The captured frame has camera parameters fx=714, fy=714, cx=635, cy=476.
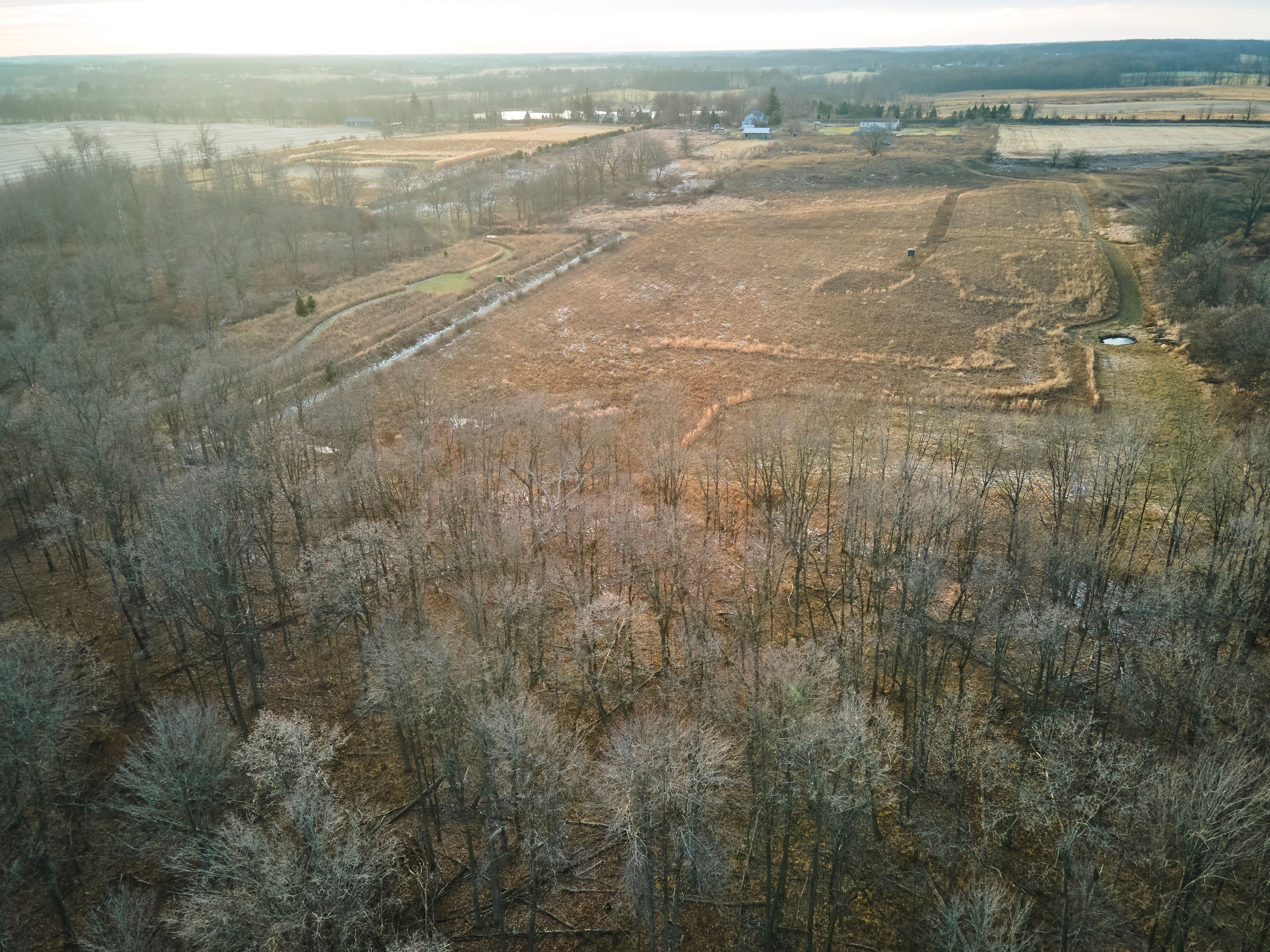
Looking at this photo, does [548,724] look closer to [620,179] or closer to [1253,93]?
[620,179]

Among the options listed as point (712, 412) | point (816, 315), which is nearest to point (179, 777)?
point (712, 412)

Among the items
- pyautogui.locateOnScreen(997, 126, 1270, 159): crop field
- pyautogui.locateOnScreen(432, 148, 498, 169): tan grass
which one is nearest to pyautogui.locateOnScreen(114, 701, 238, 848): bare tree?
pyautogui.locateOnScreen(432, 148, 498, 169): tan grass

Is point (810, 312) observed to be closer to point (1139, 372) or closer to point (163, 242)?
point (1139, 372)

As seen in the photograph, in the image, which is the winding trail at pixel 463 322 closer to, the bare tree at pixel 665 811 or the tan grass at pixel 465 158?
the bare tree at pixel 665 811

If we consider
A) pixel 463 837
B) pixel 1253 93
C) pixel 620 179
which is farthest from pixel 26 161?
pixel 1253 93

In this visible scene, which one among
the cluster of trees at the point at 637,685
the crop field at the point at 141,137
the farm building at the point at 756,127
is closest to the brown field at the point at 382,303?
the cluster of trees at the point at 637,685

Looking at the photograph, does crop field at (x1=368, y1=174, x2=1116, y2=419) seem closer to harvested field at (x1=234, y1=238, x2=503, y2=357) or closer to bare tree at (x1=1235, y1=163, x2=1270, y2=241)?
harvested field at (x1=234, y1=238, x2=503, y2=357)
